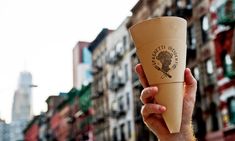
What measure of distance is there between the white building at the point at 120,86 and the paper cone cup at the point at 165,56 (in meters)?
33.5

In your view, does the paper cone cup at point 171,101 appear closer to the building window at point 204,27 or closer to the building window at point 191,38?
the building window at point 204,27

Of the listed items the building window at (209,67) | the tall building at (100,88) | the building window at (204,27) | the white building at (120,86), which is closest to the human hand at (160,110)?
the building window at (209,67)

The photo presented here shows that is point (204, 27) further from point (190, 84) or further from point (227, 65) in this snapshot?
point (190, 84)

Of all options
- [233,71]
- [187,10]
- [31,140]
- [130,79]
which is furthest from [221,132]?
[31,140]

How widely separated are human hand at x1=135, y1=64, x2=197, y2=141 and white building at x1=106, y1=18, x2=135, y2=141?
33.2 m

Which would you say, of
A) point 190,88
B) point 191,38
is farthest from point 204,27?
point 190,88

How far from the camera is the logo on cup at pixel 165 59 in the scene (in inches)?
83.1

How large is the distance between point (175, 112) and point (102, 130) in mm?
41981

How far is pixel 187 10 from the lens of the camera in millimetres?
27172

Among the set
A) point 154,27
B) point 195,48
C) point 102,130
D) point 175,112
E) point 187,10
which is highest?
point 187,10

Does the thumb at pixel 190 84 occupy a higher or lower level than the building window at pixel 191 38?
lower

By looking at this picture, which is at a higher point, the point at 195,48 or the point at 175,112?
the point at 195,48

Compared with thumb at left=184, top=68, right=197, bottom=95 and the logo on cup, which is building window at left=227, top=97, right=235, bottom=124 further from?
the logo on cup

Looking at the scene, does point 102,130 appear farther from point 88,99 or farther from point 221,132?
point 221,132
